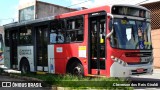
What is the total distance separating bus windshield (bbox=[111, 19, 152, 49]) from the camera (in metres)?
12.7

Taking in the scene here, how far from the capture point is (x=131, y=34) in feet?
42.8

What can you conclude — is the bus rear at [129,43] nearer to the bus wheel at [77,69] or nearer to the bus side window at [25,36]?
the bus wheel at [77,69]

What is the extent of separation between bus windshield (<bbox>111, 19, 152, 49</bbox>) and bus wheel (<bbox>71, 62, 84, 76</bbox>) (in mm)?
2125

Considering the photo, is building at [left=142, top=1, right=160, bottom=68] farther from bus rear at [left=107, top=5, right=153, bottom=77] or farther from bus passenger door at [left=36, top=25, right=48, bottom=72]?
bus rear at [left=107, top=5, right=153, bottom=77]

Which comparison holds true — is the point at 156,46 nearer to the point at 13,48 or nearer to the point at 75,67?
the point at 13,48

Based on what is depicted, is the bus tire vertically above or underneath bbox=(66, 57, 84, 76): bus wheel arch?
underneath

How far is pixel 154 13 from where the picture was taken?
2572 centimetres

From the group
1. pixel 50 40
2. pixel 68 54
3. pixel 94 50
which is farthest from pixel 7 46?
pixel 94 50

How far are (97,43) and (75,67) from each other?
1760 mm

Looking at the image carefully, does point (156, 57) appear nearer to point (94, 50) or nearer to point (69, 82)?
point (94, 50)

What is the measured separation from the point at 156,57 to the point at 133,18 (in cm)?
1203

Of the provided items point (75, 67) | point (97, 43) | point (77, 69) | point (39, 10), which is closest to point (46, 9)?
point (39, 10)

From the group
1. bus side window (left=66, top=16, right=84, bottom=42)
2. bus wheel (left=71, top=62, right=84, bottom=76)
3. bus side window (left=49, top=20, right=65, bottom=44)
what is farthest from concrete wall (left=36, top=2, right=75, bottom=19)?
bus wheel (left=71, top=62, right=84, bottom=76)

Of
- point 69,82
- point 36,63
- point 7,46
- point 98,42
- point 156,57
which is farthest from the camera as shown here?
point 156,57
